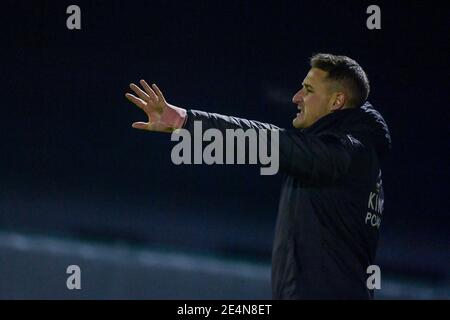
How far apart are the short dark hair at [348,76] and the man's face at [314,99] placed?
20 mm

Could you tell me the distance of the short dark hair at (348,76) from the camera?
1875 mm

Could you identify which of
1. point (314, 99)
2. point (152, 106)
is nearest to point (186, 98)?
point (314, 99)

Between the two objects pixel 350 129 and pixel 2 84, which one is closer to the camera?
pixel 350 129

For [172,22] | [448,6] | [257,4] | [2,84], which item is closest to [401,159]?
[448,6]

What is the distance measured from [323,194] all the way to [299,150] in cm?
16

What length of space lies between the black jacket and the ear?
0.27 feet

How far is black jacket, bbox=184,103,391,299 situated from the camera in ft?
5.26

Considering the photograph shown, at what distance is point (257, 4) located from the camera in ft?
9.41

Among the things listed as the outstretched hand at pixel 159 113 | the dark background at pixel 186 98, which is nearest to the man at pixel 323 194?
the outstretched hand at pixel 159 113

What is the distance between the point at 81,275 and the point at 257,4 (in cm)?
124
